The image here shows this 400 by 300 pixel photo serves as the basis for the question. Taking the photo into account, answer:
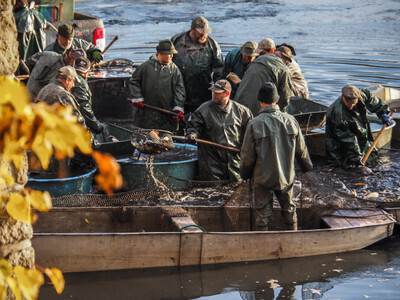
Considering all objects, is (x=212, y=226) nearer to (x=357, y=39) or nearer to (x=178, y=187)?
(x=178, y=187)

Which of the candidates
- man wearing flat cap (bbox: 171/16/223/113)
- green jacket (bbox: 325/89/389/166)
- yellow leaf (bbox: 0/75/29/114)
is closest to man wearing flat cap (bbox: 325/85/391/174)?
green jacket (bbox: 325/89/389/166)

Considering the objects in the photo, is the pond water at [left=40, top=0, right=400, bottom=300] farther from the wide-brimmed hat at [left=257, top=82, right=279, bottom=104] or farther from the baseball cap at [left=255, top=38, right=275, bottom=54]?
the baseball cap at [left=255, top=38, right=275, bottom=54]

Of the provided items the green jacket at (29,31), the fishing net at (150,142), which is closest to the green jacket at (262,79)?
the fishing net at (150,142)

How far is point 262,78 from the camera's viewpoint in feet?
33.3

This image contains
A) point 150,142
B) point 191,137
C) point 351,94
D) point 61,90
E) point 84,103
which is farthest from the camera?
point 351,94

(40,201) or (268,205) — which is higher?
(40,201)

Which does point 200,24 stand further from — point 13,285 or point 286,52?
point 13,285

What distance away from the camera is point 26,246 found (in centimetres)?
384

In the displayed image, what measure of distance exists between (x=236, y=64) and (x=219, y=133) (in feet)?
7.48

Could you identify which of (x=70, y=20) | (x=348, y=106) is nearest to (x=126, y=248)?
(x=348, y=106)

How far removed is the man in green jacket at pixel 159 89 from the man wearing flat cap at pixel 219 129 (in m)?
1.37

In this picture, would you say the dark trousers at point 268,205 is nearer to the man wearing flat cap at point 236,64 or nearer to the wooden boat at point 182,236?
the wooden boat at point 182,236

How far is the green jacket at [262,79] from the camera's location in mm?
10156

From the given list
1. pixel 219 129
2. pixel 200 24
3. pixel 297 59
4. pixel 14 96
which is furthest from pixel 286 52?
pixel 297 59
